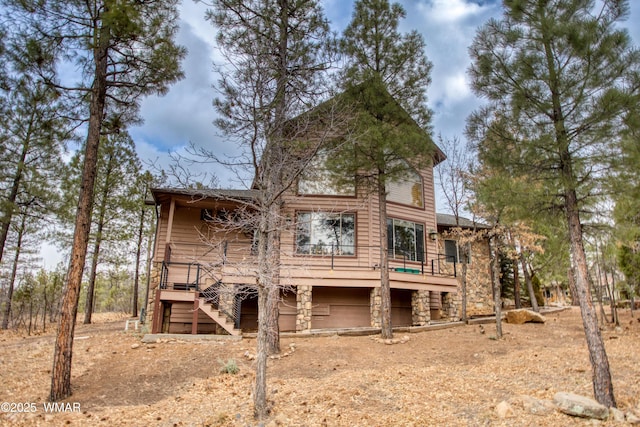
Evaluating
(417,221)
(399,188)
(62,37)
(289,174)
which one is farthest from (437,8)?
(62,37)

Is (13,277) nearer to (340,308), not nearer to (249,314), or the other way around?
(249,314)

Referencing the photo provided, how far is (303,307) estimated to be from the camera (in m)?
11.9

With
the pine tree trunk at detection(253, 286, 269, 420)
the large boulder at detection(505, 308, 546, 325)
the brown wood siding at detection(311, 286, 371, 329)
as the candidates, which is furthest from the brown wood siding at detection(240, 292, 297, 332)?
the large boulder at detection(505, 308, 546, 325)

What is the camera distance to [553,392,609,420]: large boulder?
209 inches

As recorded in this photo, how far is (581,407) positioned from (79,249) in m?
8.29

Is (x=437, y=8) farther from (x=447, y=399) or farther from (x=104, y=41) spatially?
(x=447, y=399)

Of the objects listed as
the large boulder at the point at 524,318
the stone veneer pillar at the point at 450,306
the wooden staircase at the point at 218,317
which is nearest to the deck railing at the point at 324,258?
the wooden staircase at the point at 218,317

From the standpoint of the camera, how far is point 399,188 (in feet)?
48.5

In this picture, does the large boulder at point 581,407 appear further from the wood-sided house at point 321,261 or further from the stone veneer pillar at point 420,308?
the stone veneer pillar at point 420,308

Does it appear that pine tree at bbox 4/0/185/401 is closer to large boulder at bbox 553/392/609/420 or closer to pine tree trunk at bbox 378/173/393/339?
pine tree trunk at bbox 378/173/393/339

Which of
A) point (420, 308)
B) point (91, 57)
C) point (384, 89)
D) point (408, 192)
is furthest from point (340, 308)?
point (91, 57)

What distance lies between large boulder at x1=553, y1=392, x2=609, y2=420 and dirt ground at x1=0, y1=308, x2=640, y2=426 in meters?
0.11

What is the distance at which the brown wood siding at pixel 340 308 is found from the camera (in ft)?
42.7

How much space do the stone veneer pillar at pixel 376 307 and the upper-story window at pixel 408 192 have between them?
140 inches
